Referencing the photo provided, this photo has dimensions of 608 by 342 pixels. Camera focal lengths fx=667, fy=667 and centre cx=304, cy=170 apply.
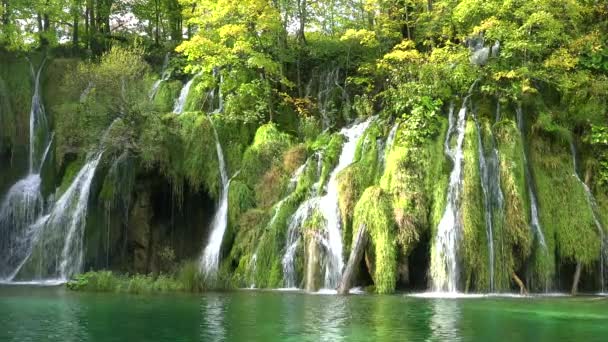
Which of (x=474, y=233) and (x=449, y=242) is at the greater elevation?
(x=474, y=233)

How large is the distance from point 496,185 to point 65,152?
16.8 metres

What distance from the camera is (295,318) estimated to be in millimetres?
12500

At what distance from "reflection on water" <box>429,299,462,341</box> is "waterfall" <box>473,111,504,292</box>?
9.87ft

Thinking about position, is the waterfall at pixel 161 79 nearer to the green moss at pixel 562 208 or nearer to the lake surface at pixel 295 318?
the lake surface at pixel 295 318

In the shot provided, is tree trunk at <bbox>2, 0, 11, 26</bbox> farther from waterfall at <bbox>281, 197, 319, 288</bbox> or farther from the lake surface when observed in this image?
waterfall at <bbox>281, 197, 319, 288</bbox>

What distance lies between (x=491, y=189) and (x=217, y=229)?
9275mm

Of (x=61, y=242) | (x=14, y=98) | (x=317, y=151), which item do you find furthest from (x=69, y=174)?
(x=317, y=151)

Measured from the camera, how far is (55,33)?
3306cm

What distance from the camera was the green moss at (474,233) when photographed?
58.8ft

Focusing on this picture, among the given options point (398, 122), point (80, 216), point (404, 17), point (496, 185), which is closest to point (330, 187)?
point (398, 122)

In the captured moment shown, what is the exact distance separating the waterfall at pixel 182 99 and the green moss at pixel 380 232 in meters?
11.9

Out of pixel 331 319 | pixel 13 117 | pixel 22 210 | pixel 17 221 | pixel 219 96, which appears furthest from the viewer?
pixel 13 117

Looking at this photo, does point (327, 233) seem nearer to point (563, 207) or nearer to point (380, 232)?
point (380, 232)

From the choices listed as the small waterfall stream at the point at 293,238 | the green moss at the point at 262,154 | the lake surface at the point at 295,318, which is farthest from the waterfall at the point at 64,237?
the small waterfall stream at the point at 293,238
